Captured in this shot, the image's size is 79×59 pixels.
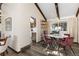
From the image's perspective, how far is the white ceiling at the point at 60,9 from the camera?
2098 millimetres

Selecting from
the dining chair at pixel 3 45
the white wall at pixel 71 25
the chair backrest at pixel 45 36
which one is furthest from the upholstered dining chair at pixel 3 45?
the white wall at pixel 71 25

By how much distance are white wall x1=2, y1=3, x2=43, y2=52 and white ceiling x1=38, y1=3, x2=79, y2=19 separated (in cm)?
17

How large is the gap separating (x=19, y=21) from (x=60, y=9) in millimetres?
742

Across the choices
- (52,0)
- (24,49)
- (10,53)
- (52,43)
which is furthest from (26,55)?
(52,0)

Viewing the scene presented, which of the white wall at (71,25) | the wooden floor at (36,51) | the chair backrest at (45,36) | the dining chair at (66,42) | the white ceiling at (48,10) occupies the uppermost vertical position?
the white ceiling at (48,10)

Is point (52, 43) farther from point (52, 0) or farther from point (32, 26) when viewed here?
point (52, 0)

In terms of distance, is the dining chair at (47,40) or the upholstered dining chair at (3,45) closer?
the upholstered dining chair at (3,45)

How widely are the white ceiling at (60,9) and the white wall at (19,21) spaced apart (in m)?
0.17

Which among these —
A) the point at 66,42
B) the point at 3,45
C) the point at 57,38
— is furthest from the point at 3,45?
the point at 66,42

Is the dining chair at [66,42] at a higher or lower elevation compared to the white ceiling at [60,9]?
lower

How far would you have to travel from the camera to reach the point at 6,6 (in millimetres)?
2102

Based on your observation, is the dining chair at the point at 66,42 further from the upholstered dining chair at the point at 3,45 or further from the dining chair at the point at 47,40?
the upholstered dining chair at the point at 3,45

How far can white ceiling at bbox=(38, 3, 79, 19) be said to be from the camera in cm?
210

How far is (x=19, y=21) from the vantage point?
2123 millimetres
